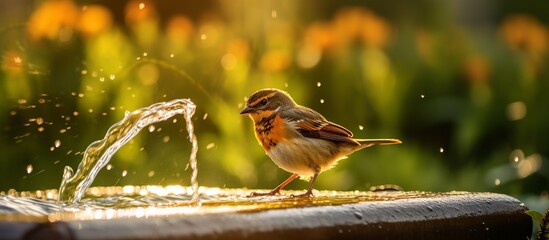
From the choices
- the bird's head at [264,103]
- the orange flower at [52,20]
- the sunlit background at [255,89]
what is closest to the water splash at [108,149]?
the bird's head at [264,103]

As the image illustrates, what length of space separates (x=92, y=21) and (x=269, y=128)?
2.72 metres

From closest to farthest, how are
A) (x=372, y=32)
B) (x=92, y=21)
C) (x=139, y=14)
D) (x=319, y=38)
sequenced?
(x=92, y=21) < (x=139, y=14) < (x=319, y=38) < (x=372, y=32)

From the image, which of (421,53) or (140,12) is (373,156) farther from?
(140,12)

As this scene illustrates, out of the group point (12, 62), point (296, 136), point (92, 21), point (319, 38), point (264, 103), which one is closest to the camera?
point (296, 136)

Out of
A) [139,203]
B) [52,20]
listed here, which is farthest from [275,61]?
[139,203]

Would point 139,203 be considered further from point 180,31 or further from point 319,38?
point 319,38

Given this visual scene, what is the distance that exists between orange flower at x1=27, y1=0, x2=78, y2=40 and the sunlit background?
0.01m

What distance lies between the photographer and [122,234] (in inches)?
85.2

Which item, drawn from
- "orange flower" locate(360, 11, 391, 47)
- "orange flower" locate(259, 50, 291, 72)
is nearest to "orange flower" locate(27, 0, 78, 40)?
"orange flower" locate(259, 50, 291, 72)

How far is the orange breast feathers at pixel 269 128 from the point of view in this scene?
15.4ft

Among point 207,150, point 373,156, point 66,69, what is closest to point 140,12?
point 66,69

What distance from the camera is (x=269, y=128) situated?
473cm

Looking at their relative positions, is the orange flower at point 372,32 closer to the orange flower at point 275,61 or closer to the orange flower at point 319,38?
the orange flower at point 319,38

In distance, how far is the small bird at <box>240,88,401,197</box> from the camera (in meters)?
4.64
